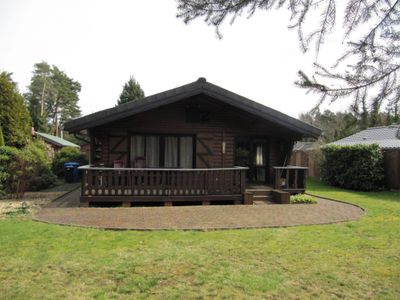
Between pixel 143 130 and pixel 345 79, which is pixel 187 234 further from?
pixel 143 130

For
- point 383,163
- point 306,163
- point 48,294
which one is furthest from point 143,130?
point 306,163

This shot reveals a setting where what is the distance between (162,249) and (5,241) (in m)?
2.79

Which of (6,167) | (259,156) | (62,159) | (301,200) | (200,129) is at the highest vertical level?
(200,129)

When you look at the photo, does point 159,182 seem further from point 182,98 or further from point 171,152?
point 182,98

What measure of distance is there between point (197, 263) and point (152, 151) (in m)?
7.83

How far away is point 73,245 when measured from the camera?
5590 mm

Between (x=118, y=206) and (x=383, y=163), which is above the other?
(x=383, y=163)

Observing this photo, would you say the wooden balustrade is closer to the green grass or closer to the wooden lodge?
the wooden lodge

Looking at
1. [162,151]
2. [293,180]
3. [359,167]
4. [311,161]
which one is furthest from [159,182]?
[311,161]

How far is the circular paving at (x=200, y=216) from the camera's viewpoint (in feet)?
24.0

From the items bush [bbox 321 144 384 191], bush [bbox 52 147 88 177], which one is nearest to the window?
bush [bbox 321 144 384 191]

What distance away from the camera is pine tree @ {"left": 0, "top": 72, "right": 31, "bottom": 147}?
15812 mm

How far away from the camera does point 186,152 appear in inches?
489

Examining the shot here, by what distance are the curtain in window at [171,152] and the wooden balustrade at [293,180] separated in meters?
3.69
